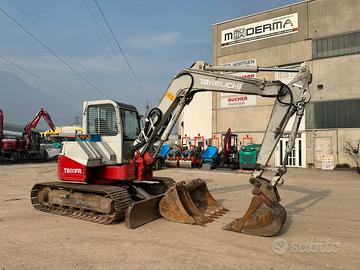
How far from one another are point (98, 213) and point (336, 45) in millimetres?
25804

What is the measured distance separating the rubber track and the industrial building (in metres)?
21.8

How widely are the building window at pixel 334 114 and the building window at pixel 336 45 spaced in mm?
3920

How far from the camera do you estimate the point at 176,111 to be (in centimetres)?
908

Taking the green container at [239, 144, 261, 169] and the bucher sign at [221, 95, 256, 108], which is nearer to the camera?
the green container at [239, 144, 261, 169]

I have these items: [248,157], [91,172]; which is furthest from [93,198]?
[248,157]

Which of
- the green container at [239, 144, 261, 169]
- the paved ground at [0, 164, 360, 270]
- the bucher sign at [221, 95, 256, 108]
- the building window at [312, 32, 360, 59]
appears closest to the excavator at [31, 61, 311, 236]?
the paved ground at [0, 164, 360, 270]

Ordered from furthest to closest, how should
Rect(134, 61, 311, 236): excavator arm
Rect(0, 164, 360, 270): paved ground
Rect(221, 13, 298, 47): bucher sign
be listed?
Rect(221, 13, 298, 47): bucher sign
Rect(134, 61, 311, 236): excavator arm
Rect(0, 164, 360, 270): paved ground

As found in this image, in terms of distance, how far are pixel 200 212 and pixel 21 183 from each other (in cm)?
1069

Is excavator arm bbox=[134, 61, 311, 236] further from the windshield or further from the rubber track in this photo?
the rubber track

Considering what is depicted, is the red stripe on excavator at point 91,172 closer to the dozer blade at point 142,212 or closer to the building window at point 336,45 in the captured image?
the dozer blade at point 142,212

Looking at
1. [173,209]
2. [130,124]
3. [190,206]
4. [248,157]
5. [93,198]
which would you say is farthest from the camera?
[248,157]

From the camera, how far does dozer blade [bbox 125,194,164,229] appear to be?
750cm

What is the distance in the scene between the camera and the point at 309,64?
28.8 metres

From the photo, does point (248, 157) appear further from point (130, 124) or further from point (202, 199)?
point (130, 124)
